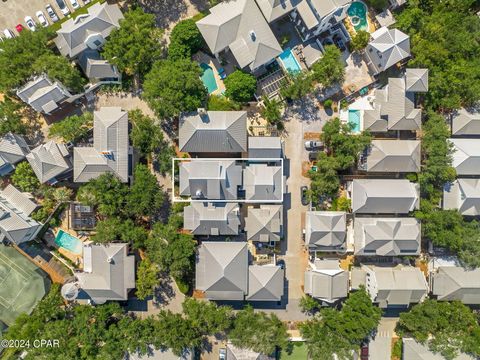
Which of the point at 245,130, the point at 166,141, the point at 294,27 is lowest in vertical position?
the point at 245,130

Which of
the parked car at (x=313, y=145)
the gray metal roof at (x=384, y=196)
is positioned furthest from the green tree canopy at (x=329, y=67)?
the gray metal roof at (x=384, y=196)

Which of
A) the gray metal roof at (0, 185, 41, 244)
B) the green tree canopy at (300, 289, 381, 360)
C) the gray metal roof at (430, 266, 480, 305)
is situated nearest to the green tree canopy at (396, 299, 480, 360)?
the gray metal roof at (430, 266, 480, 305)

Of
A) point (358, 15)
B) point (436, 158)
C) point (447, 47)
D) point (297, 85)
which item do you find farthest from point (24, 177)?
point (447, 47)

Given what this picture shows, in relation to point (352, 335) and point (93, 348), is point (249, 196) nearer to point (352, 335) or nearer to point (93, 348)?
point (352, 335)

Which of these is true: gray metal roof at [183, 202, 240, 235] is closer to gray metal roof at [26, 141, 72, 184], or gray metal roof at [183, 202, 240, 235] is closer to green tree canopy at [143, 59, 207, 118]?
green tree canopy at [143, 59, 207, 118]

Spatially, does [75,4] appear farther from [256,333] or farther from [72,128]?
[256,333]

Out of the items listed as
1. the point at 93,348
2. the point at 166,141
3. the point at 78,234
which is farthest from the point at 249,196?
the point at 93,348

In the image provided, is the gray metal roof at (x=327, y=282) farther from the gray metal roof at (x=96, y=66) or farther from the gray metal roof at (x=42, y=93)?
the gray metal roof at (x=42, y=93)
